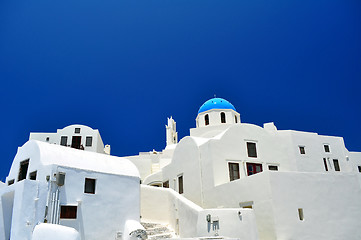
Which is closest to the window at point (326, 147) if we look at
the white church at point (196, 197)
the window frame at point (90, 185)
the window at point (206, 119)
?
the white church at point (196, 197)

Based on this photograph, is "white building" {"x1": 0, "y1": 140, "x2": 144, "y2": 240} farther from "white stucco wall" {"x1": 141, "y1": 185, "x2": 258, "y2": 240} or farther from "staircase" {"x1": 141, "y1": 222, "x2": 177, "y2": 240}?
"white stucco wall" {"x1": 141, "y1": 185, "x2": 258, "y2": 240}

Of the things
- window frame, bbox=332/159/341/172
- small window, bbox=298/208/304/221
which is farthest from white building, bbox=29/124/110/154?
window frame, bbox=332/159/341/172

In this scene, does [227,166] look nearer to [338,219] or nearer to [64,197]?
[338,219]

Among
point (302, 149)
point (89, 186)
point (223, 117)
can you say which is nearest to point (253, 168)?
point (302, 149)

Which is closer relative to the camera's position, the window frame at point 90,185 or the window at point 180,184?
the window frame at point 90,185

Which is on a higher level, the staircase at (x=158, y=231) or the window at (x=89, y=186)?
the window at (x=89, y=186)

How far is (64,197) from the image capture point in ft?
51.2

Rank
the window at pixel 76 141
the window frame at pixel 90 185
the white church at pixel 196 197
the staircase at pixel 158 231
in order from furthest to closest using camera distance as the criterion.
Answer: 1. the window at pixel 76 141
2. the staircase at pixel 158 231
3. the window frame at pixel 90 185
4. the white church at pixel 196 197

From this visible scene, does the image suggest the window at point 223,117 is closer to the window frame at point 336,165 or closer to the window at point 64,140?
the window frame at point 336,165

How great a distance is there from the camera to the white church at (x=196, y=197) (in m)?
15.2

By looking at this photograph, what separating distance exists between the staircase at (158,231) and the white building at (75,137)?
54.5ft

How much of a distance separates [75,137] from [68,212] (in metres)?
19.4

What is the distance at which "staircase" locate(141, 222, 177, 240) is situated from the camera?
17.8 metres

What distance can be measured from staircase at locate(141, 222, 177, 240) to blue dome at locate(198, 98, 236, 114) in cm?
1566
